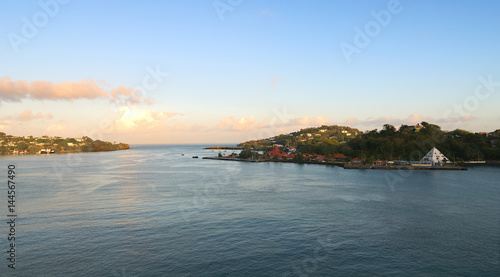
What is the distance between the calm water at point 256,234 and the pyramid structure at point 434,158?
3971cm

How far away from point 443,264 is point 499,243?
6.68 metres

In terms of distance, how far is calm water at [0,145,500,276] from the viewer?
16.2 meters

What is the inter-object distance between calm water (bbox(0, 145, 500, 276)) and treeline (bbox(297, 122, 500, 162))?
46765 millimetres

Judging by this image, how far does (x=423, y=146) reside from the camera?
85562 millimetres

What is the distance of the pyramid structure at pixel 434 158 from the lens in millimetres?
74000

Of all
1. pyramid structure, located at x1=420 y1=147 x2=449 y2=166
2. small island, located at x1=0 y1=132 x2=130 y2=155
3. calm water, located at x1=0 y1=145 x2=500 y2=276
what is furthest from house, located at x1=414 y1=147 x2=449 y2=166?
small island, located at x1=0 y1=132 x2=130 y2=155

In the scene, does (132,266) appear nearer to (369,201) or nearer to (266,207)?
(266,207)

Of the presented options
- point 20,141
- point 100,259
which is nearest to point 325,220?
point 100,259

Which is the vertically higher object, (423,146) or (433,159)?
(423,146)

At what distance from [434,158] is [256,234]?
7193 cm

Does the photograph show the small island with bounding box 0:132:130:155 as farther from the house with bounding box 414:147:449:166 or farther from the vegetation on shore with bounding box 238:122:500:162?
the house with bounding box 414:147:449:166

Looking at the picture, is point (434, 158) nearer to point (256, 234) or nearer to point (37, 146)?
point (256, 234)

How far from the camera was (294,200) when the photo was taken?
33.8 metres

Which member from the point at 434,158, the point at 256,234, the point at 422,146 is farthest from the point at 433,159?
the point at 256,234
